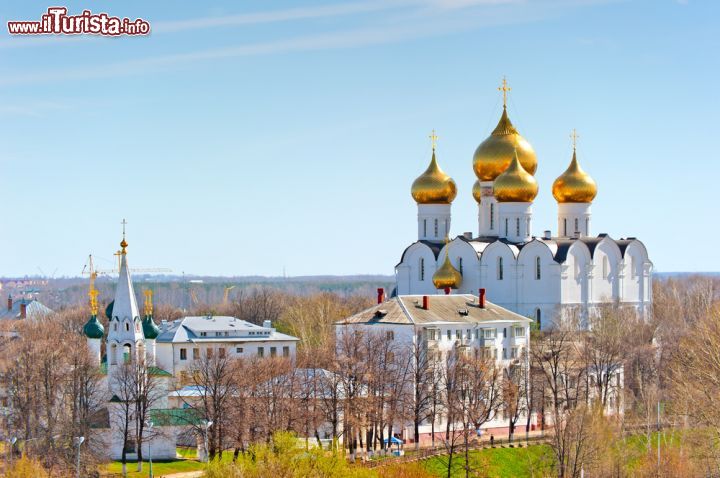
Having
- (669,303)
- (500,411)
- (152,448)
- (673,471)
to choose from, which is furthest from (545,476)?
(669,303)

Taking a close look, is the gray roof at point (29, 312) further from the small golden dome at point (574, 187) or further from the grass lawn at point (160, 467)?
the grass lawn at point (160, 467)

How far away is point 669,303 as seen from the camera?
9031 centimetres

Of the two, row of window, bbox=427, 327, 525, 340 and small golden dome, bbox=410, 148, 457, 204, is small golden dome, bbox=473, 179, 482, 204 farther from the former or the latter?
row of window, bbox=427, 327, 525, 340

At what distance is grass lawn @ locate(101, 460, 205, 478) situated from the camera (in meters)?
47.0

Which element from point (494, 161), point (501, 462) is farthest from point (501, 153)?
point (501, 462)

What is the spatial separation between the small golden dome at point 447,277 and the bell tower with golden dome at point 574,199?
6.13 metres

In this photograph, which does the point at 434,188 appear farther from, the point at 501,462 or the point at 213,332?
the point at 501,462

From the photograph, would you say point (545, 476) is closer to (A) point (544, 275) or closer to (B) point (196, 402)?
(B) point (196, 402)

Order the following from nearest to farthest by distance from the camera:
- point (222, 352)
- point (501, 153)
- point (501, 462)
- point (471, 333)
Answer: point (501, 462), point (471, 333), point (222, 352), point (501, 153)

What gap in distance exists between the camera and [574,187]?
7062 cm

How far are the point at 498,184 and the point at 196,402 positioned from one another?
846 inches

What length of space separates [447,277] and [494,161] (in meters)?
6.02

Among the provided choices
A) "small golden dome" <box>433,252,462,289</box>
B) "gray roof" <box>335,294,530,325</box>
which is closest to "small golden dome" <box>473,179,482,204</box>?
"small golden dome" <box>433,252,462,289</box>

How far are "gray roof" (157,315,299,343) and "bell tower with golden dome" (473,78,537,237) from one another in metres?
10.6
